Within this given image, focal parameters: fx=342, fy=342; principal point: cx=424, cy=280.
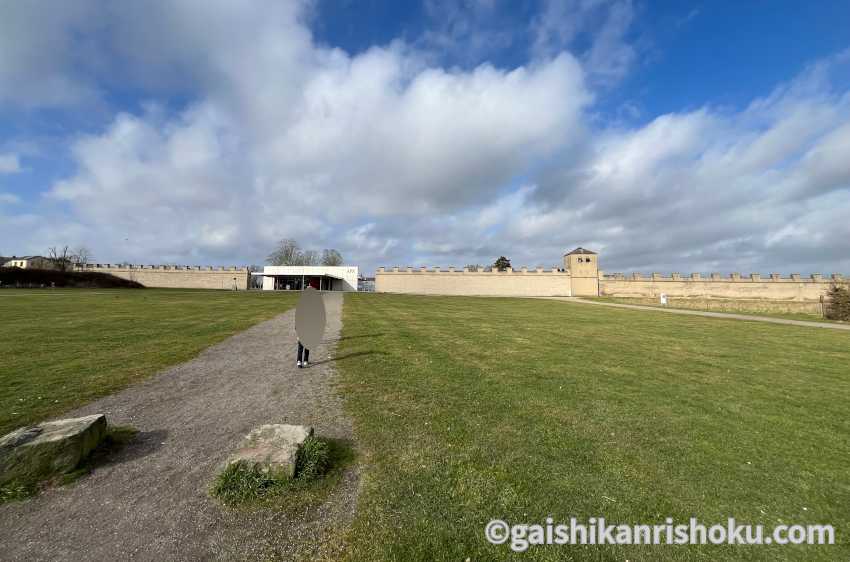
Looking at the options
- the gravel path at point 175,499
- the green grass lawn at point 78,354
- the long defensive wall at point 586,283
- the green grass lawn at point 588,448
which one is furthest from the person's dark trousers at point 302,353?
the long defensive wall at point 586,283

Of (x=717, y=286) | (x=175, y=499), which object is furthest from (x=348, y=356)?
(x=717, y=286)

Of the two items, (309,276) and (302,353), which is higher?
(309,276)

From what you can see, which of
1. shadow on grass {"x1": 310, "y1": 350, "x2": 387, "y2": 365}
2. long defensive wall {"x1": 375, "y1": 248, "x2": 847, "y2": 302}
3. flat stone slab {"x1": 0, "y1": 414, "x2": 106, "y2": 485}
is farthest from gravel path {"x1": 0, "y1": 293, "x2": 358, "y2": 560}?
long defensive wall {"x1": 375, "y1": 248, "x2": 847, "y2": 302}

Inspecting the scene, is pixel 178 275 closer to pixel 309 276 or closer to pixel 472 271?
pixel 309 276

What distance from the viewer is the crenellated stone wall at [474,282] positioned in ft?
236

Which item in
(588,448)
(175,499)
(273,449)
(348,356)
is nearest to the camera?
(175,499)

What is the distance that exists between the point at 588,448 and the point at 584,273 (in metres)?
73.2

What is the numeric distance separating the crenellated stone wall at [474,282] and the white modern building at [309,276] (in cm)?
635

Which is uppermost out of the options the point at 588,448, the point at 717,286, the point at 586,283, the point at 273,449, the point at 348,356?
the point at 586,283

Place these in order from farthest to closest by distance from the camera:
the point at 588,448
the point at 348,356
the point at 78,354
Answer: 1. the point at 348,356
2. the point at 78,354
3. the point at 588,448

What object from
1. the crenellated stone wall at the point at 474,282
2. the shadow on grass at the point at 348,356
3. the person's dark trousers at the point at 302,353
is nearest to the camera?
the person's dark trousers at the point at 302,353

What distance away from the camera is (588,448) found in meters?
4.76

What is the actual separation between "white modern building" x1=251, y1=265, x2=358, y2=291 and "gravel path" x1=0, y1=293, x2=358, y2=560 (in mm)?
67315

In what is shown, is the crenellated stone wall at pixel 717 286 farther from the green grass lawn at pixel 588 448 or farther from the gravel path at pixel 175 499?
the gravel path at pixel 175 499
